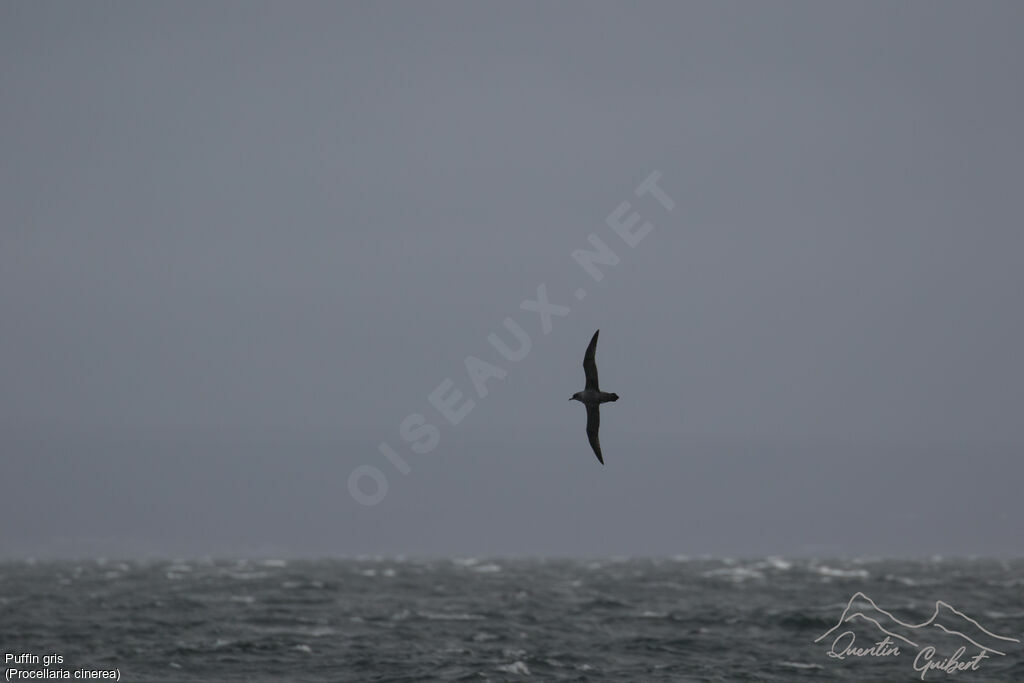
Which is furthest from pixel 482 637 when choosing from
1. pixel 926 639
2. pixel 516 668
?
pixel 926 639

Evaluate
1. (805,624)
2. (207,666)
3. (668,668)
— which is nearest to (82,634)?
(207,666)

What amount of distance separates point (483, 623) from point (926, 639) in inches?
931

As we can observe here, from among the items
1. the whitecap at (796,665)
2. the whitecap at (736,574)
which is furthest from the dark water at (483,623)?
the whitecap at (736,574)

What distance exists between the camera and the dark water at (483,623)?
50.2 meters

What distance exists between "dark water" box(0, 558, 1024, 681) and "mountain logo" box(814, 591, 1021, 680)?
415 mm

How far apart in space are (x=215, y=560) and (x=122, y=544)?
41.0 meters

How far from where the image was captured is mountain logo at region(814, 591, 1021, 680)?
176 ft

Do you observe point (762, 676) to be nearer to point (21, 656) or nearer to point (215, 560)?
point (21, 656)

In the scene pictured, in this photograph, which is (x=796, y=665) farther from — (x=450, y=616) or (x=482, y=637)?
(x=450, y=616)

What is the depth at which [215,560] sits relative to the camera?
449ft

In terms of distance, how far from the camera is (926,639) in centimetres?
6100

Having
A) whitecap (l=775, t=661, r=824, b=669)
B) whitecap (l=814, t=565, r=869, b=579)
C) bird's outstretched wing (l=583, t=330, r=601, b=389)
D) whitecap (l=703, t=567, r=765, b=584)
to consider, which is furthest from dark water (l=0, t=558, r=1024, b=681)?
bird's outstretched wing (l=583, t=330, r=601, b=389)

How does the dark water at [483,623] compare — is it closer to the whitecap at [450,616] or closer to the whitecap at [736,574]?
the whitecap at [450,616]

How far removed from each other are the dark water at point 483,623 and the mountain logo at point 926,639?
0.42 meters
